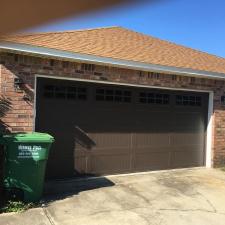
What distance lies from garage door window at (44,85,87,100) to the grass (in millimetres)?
2599

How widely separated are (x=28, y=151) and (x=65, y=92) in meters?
2.37

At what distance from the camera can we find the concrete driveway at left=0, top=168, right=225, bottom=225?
5.48m

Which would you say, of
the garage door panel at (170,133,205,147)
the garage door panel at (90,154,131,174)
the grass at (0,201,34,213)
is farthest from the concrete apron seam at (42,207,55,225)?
the garage door panel at (170,133,205,147)

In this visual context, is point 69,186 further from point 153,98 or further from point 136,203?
point 153,98

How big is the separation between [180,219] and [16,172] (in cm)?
282

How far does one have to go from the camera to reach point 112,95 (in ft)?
28.4

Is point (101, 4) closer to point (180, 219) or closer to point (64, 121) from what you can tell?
point (180, 219)

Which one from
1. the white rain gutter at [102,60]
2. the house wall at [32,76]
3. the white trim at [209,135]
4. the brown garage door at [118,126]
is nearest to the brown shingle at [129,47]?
the white rain gutter at [102,60]

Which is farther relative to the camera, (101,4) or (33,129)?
(33,129)

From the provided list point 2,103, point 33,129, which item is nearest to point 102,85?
point 33,129

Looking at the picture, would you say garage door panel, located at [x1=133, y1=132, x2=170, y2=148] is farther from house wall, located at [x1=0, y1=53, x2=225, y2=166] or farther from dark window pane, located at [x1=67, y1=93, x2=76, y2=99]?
dark window pane, located at [x1=67, y1=93, x2=76, y2=99]

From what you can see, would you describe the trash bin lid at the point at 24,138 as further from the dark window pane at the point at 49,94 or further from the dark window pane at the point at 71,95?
the dark window pane at the point at 71,95

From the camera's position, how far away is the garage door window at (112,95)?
8432 millimetres

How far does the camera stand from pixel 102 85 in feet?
27.6
